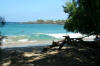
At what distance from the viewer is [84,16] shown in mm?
6645

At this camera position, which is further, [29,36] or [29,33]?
[29,33]

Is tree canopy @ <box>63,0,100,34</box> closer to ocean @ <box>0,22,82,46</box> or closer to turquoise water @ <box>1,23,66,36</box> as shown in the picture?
ocean @ <box>0,22,82,46</box>

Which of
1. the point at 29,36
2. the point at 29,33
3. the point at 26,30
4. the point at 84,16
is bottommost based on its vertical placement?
the point at 26,30

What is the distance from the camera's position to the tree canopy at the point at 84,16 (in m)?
4.36

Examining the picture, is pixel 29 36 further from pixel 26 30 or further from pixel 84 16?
pixel 84 16

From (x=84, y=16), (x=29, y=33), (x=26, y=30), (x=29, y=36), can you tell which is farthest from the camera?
(x=26, y=30)

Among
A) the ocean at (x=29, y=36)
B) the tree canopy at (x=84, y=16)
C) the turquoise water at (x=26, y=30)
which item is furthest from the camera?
the turquoise water at (x=26, y=30)

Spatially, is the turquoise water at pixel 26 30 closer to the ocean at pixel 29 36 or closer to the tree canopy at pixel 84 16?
the ocean at pixel 29 36

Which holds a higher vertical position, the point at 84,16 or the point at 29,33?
the point at 84,16

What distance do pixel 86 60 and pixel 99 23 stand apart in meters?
3.16

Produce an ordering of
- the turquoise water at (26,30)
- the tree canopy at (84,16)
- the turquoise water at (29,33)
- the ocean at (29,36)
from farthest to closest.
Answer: the turquoise water at (26,30) → the turquoise water at (29,33) → the ocean at (29,36) → the tree canopy at (84,16)

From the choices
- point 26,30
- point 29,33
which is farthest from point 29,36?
point 26,30

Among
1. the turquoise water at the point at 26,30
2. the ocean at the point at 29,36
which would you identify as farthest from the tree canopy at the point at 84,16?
the turquoise water at the point at 26,30

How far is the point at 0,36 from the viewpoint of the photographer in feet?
18.7
